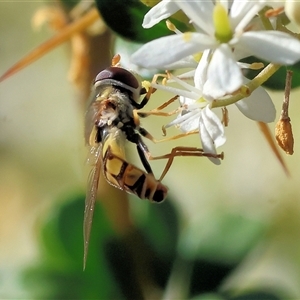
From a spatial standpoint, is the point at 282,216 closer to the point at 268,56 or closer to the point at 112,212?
the point at 112,212

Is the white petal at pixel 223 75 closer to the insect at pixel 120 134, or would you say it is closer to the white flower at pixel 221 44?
the white flower at pixel 221 44

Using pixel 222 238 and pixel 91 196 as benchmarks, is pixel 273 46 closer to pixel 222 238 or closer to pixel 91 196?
pixel 91 196

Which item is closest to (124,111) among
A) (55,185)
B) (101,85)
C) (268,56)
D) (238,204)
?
(101,85)

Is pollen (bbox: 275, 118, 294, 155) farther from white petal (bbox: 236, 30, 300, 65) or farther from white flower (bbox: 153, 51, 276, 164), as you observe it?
white petal (bbox: 236, 30, 300, 65)

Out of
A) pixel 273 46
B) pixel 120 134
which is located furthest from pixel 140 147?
pixel 273 46

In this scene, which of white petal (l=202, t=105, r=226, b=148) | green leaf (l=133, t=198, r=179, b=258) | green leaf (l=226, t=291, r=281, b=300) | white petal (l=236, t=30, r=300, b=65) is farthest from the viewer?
green leaf (l=133, t=198, r=179, b=258)

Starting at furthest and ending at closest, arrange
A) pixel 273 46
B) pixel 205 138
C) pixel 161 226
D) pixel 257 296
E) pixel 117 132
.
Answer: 1. pixel 161 226
2. pixel 257 296
3. pixel 117 132
4. pixel 205 138
5. pixel 273 46

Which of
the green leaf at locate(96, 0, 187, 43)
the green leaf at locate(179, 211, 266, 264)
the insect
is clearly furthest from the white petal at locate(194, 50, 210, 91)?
the green leaf at locate(179, 211, 266, 264)
